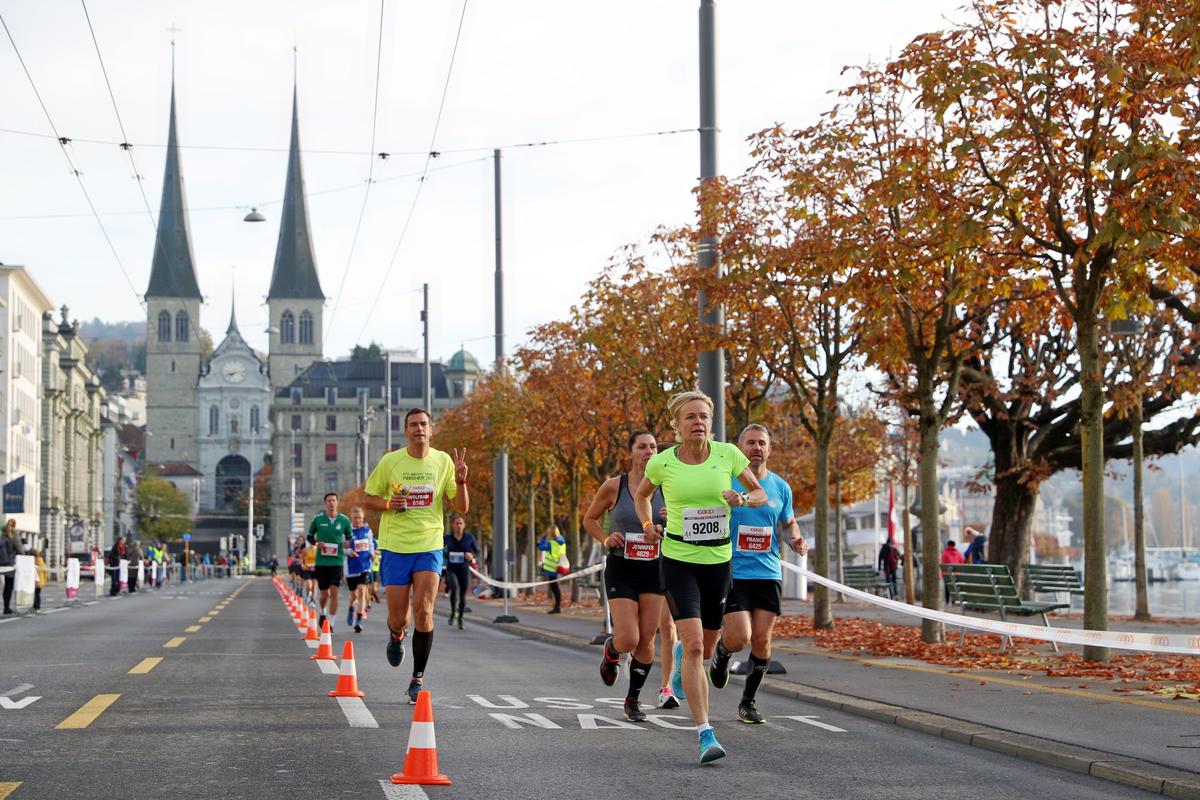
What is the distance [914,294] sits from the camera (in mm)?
21062

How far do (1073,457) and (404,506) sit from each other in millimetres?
21849

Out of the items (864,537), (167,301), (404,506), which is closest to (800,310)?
(404,506)

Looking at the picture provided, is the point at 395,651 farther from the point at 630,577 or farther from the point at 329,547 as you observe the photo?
the point at 329,547

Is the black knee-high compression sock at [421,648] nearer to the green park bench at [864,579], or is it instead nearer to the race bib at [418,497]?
the race bib at [418,497]

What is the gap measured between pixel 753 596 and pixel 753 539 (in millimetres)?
385

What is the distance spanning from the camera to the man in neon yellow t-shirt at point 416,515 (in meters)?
12.4

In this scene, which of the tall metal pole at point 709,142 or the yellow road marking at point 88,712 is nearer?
the yellow road marking at point 88,712

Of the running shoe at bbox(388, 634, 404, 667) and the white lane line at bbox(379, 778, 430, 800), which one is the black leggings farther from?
the white lane line at bbox(379, 778, 430, 800)

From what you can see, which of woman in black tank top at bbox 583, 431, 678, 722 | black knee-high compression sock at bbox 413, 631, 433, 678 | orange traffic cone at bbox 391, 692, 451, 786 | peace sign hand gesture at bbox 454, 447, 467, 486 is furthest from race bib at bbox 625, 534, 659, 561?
orange traffic cone at bbox 391, 692, 451, 786

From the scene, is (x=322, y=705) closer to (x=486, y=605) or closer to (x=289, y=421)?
(x=486, y=605)

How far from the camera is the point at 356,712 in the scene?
1166cm

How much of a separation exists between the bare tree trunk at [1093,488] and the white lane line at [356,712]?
7113 mm

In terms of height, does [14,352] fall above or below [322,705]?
above

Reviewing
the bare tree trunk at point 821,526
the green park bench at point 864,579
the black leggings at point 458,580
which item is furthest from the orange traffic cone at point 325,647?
the green park bench at point 864,579
